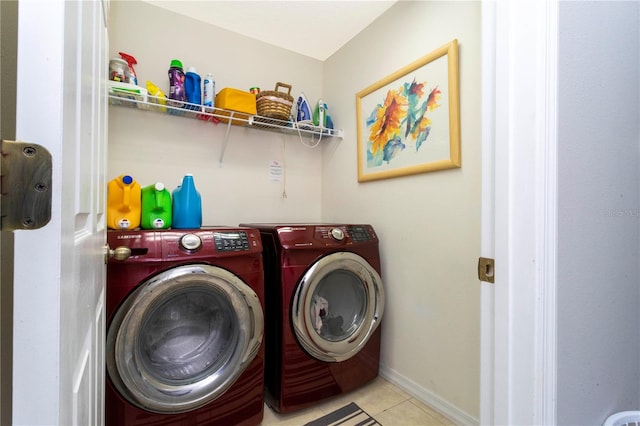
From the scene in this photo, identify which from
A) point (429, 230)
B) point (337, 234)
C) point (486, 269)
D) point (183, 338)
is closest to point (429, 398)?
point (429, 230)

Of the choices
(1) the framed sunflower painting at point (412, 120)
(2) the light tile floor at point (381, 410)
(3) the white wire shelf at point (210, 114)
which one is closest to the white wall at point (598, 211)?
(1) the framed sunflower painting at point (412, 120)

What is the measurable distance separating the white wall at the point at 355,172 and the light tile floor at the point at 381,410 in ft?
0.23

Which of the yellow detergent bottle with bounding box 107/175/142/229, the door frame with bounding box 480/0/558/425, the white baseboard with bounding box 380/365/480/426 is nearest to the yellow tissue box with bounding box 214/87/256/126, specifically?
the yellow detergent bottle with bounding box 107/175/142/229

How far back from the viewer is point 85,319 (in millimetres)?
573

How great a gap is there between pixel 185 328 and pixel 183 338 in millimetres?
44

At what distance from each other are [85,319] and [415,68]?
5.98 ft

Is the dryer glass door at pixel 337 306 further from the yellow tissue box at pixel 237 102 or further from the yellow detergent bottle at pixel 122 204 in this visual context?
the yellow tissue box at pixel 237 102

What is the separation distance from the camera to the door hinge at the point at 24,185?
0.32 meters

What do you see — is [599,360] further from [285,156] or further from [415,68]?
[285,156]

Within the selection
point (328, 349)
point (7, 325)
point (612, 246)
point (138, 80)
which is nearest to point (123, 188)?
point (138, 80)

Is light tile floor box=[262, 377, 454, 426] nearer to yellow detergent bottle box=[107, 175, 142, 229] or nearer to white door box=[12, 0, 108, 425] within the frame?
yellow detergent bottle box=[107, 175, 142, 229]

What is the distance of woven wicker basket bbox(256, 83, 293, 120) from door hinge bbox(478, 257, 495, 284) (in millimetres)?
1539

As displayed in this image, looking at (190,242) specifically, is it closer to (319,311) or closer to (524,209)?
(319,311)

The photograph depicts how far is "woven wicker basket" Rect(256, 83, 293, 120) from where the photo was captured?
189cm
